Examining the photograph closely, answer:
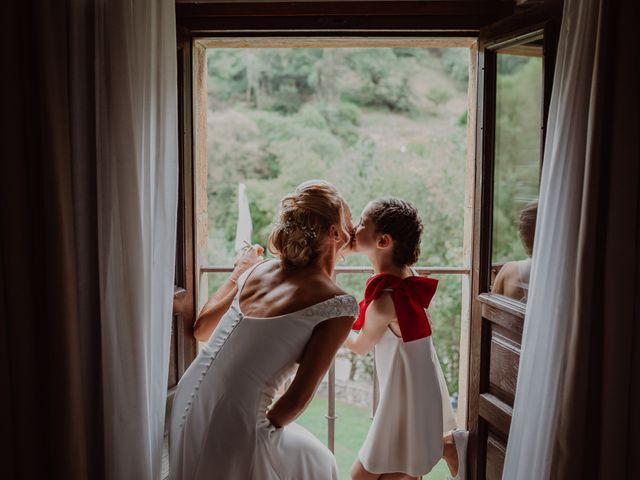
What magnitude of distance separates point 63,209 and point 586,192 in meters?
1.33

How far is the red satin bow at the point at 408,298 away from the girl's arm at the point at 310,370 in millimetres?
273

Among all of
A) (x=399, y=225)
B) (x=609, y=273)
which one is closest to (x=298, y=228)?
(x=399, y=225)

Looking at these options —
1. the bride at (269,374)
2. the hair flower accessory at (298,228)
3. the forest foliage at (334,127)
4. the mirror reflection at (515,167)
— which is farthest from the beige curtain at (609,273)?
the forest foliage at (334,127)

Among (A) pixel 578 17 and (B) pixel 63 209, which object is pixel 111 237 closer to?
(B) pixel 63 209

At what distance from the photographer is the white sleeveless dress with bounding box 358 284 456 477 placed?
201 cm

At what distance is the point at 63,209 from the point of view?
1504 millimetres

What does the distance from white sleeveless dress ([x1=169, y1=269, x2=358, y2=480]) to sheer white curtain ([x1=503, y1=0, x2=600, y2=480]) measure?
53 cm

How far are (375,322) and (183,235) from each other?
81cm

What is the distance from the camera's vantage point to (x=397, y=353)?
2031 millimetres

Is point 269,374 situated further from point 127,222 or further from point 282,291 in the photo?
point 127,222

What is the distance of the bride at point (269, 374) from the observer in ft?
5.40

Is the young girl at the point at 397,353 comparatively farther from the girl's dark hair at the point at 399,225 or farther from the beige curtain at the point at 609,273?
the beige curtain at the point at 609,273

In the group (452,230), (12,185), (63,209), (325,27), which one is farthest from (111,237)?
→ (452,230)

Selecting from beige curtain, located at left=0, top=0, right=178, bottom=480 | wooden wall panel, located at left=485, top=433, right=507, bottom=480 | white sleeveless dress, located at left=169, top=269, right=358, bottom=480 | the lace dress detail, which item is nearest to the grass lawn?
wooden wall panel, located at left=485, top=433, right=507, bottom=480
